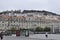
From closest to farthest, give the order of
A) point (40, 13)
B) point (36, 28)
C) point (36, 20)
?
point (36, 28), point (36, 20), point (40, 13)

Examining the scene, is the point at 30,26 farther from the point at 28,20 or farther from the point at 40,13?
the point at 40,13

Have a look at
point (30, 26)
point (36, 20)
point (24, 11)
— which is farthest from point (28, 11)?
point (30, 26)

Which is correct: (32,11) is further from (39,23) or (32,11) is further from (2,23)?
(2,23)

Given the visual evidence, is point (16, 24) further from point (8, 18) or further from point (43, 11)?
point (43, 11)

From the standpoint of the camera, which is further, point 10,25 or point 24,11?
point 24,11

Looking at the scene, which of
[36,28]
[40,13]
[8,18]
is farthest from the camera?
[40,13]

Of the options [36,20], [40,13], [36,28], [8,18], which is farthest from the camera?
[40,13]

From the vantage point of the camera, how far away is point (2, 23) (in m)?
54.0

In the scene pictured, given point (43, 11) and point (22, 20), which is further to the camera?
point (43, 11)

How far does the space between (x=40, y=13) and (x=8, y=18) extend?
2377 centimetres

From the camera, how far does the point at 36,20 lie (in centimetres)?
6003

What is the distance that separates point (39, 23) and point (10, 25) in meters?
8.03

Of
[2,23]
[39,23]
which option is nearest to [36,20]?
[39,23]

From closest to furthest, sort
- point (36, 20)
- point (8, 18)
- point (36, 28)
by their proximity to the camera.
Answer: point (36, 28) → point (8, 18) → point (36, 20)
